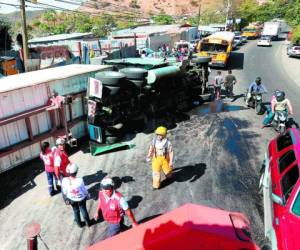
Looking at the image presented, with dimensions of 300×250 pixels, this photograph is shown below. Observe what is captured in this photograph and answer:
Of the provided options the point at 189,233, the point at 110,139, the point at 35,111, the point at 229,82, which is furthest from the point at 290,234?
the point at 229,82

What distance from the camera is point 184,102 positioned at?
15125 mm

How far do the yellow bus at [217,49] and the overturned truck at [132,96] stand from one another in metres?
10.8

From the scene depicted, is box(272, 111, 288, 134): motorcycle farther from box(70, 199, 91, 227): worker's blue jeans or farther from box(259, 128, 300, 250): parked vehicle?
box(70, 199, 91, 227): worker's blue jeans

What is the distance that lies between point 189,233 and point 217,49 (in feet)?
77.8

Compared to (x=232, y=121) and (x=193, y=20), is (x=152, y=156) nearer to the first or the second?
(x=232, y=121)

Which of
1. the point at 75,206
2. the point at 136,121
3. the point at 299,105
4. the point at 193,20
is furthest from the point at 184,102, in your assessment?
the point at 193,20

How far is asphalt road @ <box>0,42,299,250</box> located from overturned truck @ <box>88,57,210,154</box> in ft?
2.00

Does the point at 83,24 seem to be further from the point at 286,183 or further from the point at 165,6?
the point at 286,183

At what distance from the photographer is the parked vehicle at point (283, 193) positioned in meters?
4.68

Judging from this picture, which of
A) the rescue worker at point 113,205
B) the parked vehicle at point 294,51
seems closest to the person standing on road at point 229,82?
the rescue worker at point 113,205

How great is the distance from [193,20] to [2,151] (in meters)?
84.8

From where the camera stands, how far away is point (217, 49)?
26266 millimetres

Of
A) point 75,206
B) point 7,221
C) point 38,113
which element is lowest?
point 7,221

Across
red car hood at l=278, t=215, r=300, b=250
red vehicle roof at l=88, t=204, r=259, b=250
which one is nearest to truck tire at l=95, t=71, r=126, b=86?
red vehicle roof at l=88, t=204, r=259, b=250
